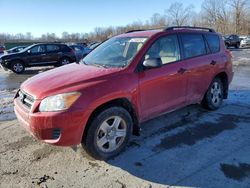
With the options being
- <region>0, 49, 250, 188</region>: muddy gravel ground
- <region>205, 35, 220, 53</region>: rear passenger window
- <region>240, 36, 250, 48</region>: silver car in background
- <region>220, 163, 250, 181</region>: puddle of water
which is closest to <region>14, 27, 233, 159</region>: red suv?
<region>205, 35, 220, 53</region>: rear passenger window

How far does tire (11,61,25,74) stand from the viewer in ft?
53.7

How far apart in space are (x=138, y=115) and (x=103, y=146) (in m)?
0.73

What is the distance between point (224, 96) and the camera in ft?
21.2

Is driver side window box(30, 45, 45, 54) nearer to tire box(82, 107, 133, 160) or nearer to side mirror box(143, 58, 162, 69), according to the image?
side mirror box(143, 58, 162, 69)

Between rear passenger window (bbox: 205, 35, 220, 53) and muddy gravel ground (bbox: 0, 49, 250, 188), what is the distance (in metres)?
1.54

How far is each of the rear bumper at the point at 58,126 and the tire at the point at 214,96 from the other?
10.7ft

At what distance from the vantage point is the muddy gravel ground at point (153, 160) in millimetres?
3473

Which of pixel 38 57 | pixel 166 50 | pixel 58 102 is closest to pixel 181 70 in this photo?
pixel 166 50

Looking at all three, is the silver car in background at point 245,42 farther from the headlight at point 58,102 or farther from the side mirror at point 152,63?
the headlight at point 58,102

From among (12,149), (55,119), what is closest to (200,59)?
(55,119)

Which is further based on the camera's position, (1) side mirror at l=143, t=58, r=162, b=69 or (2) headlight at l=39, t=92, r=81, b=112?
(1) side mirror at l=143, t=58, r=162, b=69

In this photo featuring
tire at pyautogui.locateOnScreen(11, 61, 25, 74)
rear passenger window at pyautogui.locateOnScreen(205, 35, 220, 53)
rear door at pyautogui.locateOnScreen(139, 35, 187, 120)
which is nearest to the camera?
rear door at pyautogui.locateOnScreen(139, 35, 187, 120)

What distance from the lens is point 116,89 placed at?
3898 millimetres

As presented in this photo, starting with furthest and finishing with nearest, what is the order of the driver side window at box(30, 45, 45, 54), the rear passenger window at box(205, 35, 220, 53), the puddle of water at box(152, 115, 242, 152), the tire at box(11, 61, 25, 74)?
the driver side window at box(30, 45, 45, 54) < the tire at box(11, 61, 25, 74) < the rear passenger window at box(205, 35, 220, 53) < the puddle of water at box(152, 115, 242, 152)
